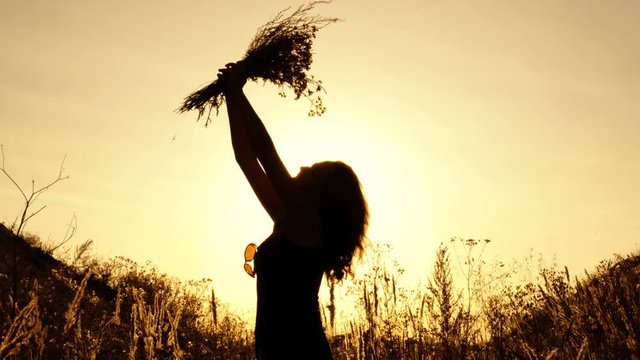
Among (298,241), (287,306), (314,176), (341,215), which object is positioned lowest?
(287,306)

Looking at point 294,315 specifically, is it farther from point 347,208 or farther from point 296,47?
point 296,47

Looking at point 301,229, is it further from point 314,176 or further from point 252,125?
point 252,125

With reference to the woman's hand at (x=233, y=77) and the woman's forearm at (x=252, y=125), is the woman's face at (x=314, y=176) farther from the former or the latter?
the woman's hand at (x=233, y=77)

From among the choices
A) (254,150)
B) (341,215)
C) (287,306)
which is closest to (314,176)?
(341,215)

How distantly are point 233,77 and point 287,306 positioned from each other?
122cm

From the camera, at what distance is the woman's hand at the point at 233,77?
234 centimetres

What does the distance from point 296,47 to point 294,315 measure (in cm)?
236

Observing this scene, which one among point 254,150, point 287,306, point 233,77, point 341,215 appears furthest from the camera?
point 233,77

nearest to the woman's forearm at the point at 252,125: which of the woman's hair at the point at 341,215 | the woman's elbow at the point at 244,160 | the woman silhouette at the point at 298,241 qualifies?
the woman silhouette at the point at 298,241

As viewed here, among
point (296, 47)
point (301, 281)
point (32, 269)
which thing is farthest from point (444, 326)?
point (32, 269)

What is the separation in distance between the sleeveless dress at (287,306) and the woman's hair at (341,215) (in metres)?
0.25

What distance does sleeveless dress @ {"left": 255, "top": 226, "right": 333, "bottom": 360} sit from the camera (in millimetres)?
1721

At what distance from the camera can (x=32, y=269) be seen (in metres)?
11.3

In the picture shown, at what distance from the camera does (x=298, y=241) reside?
182 cm
